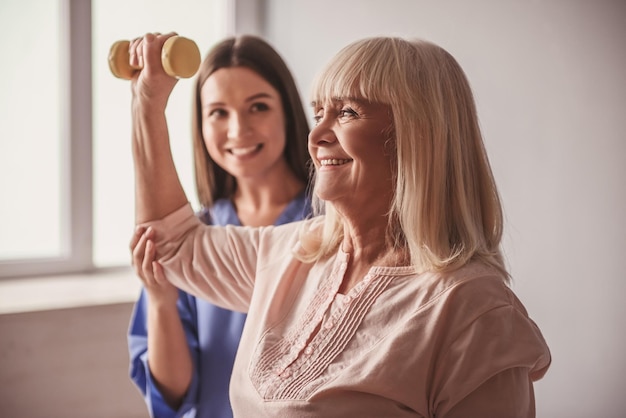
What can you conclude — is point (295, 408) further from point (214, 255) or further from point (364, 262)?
point (214, 255)

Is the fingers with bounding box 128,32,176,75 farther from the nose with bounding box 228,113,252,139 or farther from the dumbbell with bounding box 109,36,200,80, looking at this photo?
the nose with bounding box 228,113,252,139

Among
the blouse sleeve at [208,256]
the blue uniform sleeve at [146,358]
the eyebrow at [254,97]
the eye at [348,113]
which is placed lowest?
the blue uniform sleeve at [146,358]

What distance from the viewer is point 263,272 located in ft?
3.78

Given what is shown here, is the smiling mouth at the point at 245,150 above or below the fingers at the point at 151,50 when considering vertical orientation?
below

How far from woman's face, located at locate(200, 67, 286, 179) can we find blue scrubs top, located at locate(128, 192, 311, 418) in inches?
6.4

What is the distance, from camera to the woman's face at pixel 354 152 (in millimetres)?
947

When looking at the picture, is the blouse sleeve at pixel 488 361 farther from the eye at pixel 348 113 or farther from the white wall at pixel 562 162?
the white wall at pixel 562 162

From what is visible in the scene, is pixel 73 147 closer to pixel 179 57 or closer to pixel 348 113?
pixel 179 57

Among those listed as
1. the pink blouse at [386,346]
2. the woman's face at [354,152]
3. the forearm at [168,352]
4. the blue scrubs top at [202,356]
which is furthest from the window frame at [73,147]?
the woman's face at [354,152]

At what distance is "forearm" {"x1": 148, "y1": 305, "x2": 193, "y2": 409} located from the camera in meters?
1.40

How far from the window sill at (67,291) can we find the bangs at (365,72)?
4.62 feet

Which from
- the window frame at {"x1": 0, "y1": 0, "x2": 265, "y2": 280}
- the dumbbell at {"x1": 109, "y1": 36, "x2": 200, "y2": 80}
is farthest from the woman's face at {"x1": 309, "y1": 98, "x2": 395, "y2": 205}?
the window frame at {"x1": 0, "y1": 0, "x2": 265, "y2": 280}

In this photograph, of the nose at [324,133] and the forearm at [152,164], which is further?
the forearm at [152,164]

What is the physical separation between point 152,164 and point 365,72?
1.53ft
